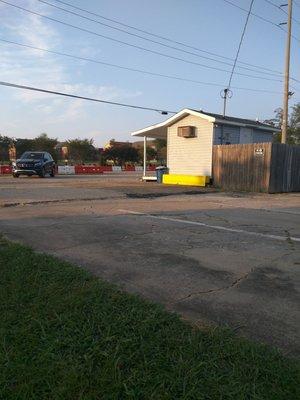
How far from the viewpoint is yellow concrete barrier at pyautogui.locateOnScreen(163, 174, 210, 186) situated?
22094 millimetres

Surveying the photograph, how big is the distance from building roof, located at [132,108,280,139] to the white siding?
1.13 feet

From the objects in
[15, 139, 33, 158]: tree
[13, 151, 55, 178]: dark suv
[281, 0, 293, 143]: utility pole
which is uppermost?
[281, 0, 293, 143]: utility pole

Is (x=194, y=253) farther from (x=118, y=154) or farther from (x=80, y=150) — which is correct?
(x=80, y=150)

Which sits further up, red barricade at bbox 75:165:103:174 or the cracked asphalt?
the cracked asphalt

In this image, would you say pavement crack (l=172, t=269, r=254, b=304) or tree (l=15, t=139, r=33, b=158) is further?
tree (l=15, t=139, r=33, b=158)

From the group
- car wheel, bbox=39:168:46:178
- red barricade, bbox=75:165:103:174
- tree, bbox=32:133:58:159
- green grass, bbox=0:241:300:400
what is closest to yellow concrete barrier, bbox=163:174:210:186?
car wheel, bbox=39:168:46:178

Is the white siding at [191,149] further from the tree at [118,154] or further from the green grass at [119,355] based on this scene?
the tree at [118,154]

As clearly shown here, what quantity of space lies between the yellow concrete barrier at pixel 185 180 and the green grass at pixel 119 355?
18144 millimetres

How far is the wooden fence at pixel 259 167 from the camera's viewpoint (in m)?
19.4

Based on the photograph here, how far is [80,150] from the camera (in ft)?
265

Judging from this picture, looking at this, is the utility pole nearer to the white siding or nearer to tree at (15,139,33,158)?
the white siding

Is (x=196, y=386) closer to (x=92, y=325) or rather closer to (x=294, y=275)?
(x=92, y=325)

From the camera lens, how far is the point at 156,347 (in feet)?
10.6

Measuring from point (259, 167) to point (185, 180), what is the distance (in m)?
4.92
